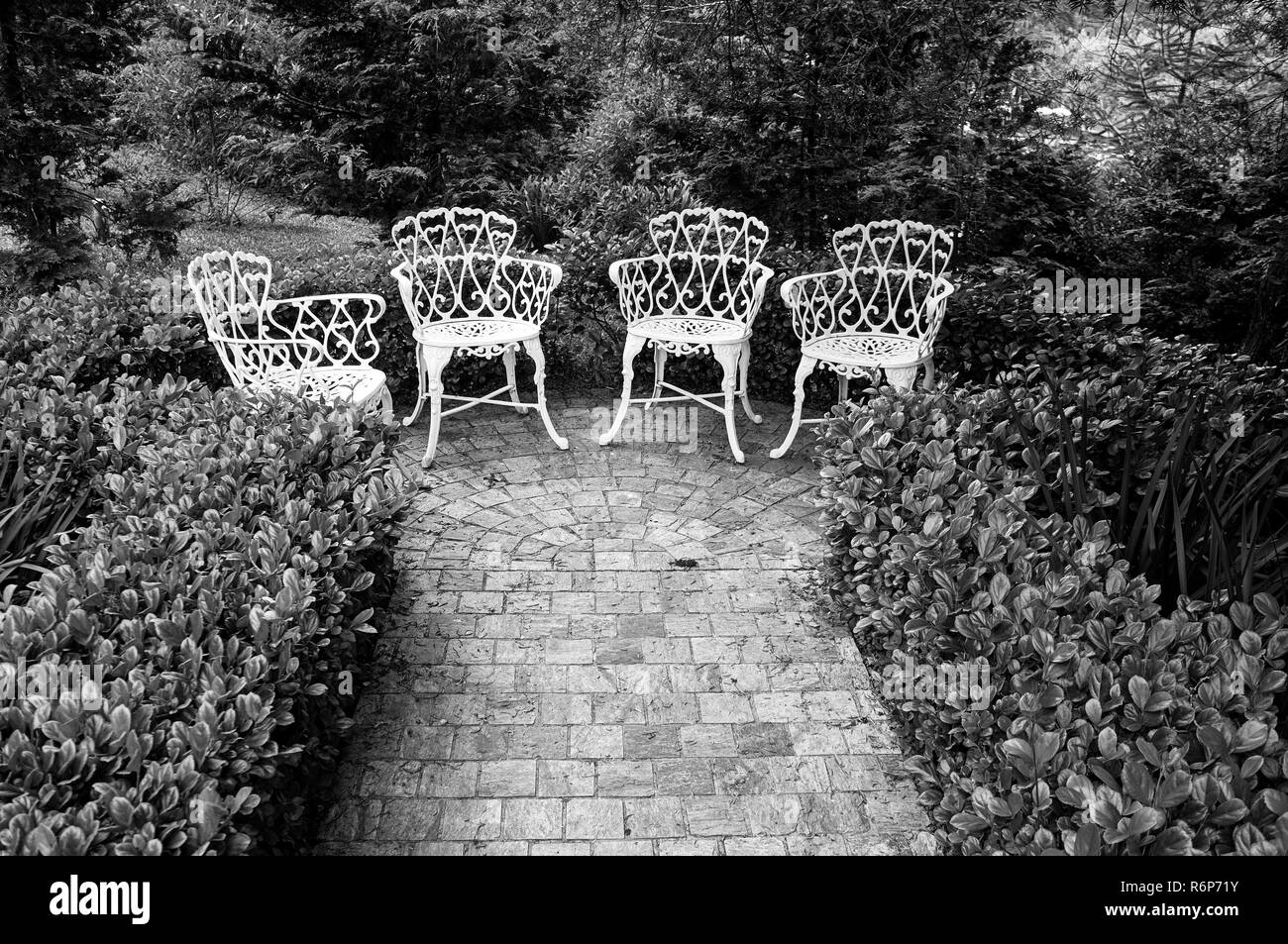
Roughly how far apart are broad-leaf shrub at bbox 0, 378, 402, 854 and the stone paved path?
1.13 feet

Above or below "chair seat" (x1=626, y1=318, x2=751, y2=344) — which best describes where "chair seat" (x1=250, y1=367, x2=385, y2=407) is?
below

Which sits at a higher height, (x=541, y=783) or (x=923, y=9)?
(x=923, y=9)

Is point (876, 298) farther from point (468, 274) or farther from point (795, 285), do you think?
point (468, 274)

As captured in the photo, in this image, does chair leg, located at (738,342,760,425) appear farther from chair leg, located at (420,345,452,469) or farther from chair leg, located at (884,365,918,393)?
chair leg, located at (420,345,452,469)

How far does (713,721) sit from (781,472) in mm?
2274

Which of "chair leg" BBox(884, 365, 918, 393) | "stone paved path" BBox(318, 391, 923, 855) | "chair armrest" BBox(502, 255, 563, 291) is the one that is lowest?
"stone paved path" BBox(318, 391, 923, 855)

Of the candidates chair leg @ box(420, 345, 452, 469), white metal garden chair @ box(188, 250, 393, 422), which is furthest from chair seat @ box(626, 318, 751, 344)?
white metal garden chair @ box(188, 250, 393, 422)

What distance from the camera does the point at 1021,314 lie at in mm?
5141

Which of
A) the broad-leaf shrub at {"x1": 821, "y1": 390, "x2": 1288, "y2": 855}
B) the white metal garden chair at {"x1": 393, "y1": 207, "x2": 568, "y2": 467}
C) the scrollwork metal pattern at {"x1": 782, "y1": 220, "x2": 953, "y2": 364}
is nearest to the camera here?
the broad-leaf shrub at {"x1": 821, "y1": 390, "x2": 1288, "y2": 855}

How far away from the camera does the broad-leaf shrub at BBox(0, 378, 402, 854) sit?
1.87m

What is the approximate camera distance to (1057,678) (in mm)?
2252

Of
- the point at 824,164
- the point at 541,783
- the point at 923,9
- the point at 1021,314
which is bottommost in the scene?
the point at 541,783
